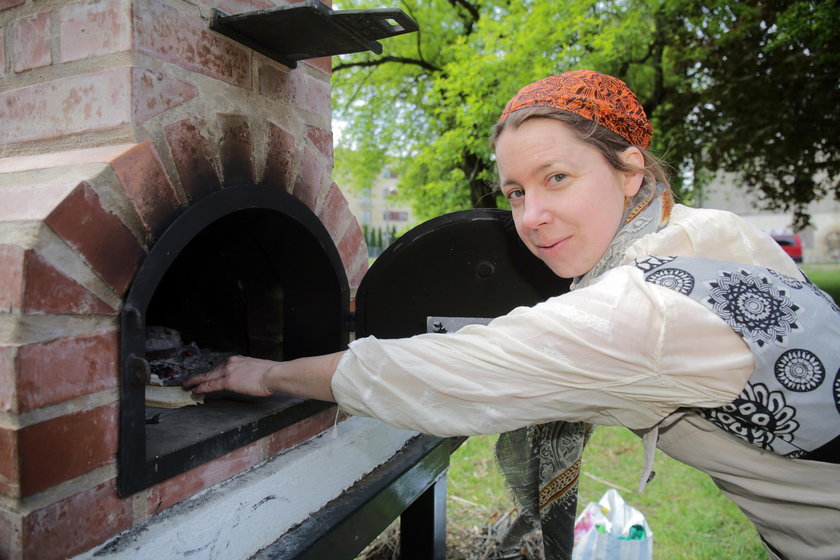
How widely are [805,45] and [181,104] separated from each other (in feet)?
34.6

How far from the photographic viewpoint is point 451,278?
71.6 inches

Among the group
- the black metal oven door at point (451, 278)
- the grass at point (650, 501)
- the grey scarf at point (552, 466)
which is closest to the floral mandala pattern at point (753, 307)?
the grey scarf at point (552, 466)

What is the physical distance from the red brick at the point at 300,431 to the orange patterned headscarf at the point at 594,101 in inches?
44.9

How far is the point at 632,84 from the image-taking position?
35.6 feet

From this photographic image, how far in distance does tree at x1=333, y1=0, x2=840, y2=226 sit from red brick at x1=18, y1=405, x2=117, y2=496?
6.64 metres

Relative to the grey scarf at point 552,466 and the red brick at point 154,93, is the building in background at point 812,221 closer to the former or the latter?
the grey scarf at point 552,466

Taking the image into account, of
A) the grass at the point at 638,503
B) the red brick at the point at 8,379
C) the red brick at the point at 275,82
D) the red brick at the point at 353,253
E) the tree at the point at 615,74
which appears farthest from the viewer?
the tree at the point at 615,74

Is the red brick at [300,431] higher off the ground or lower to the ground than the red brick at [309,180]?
lower

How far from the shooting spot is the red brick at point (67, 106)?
3.92 ft

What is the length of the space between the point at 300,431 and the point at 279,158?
859mm

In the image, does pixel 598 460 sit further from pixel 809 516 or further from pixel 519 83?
pixel 519 83

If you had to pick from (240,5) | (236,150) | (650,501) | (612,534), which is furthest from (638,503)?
(240,5)

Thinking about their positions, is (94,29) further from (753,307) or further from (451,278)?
(753,307)

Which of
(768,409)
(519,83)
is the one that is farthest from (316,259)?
(519,83)
